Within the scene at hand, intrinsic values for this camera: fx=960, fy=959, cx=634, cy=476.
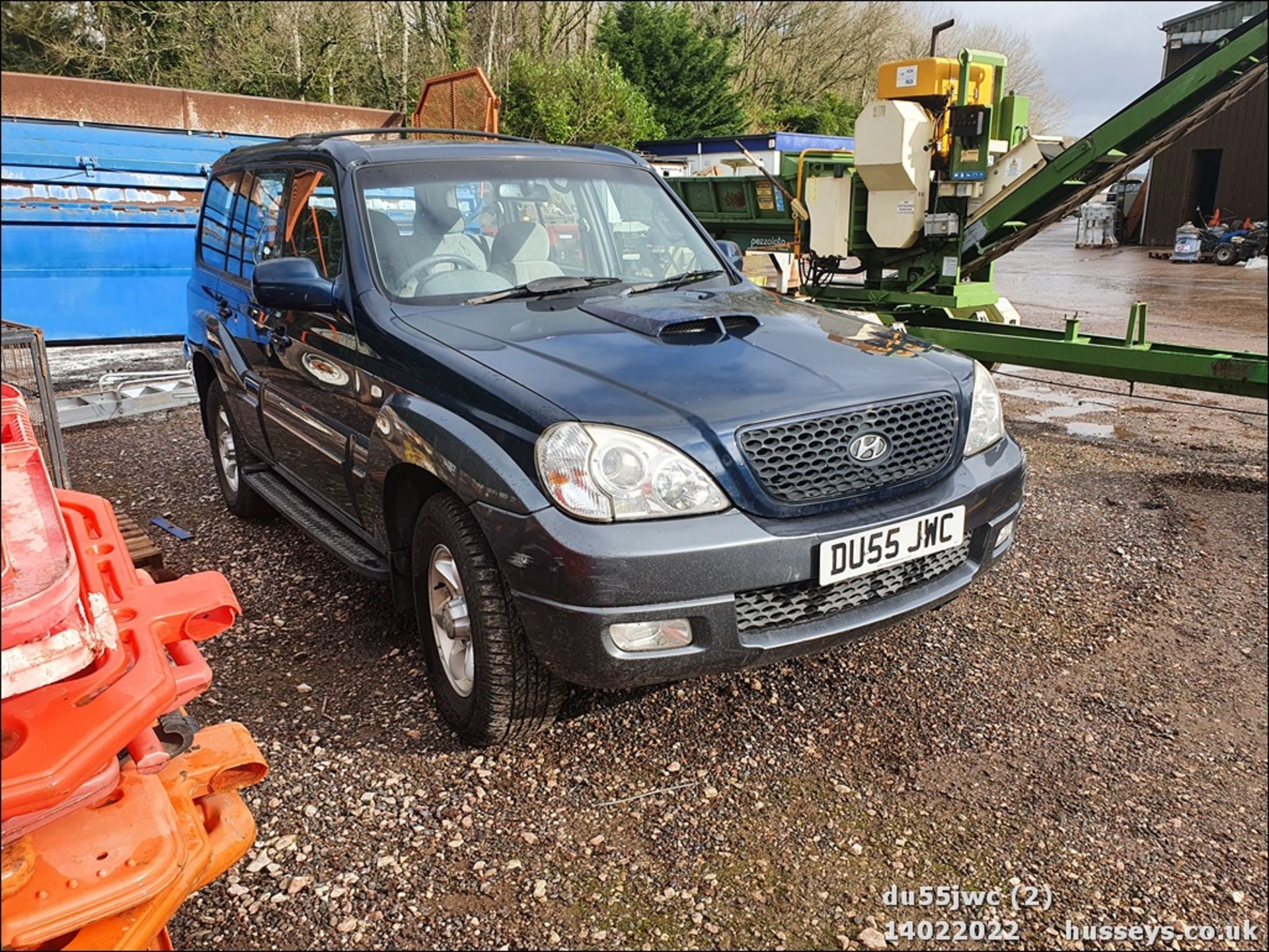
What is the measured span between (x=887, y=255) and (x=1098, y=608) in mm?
5205

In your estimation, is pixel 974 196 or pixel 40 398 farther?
pixel 974 196

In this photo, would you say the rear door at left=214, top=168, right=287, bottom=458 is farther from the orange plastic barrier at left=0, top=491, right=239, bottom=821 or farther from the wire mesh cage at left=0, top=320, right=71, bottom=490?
the orange plastic barrier at left=0, top=491, right=239, bottom=821

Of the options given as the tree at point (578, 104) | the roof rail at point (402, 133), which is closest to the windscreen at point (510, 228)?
the roof rail at point (402, 133)

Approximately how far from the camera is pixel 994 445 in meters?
3.23

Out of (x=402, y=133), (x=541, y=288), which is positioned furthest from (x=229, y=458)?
(x=541, y=288)

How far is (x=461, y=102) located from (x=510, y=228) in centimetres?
627

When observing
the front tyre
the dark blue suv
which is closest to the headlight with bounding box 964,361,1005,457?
the dark blue suv

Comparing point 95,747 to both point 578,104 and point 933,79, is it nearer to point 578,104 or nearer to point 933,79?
point 933,79

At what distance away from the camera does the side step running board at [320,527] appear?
3434 millimetres

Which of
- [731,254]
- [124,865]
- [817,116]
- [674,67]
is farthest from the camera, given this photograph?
[674,67]

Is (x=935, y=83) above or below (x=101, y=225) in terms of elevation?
above

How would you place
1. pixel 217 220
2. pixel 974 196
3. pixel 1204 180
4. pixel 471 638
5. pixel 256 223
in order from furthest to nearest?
pixel 1204 180
pixel 974 196
pixel 217 220
pixel 256 223
pixel 471 638

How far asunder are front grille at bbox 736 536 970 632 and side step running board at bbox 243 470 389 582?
1.40m

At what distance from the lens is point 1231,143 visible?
7035 mm
